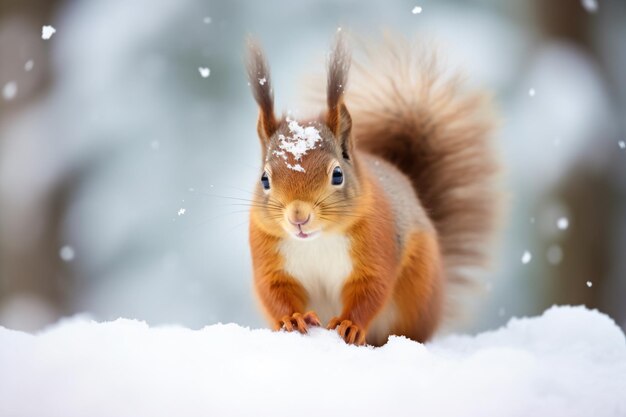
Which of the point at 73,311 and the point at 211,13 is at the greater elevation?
the point at 211,13

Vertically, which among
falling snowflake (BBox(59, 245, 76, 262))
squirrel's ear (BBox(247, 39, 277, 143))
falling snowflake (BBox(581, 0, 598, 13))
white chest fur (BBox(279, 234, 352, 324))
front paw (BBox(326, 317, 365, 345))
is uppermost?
falling snowflake (BBox(581, 0, 598, 13))

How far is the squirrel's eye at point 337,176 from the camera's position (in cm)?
136

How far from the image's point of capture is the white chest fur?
1.42 m

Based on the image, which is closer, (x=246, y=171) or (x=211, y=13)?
(x=246, y=171)

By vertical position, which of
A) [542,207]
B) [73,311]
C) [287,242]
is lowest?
[73,311]

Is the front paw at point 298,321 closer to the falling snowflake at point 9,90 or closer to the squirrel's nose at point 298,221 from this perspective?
the squirrel's nose at point 298,221

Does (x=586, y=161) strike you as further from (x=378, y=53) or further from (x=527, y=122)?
(x=378, y=53)

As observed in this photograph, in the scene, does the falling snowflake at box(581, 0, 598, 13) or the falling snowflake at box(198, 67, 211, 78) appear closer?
the falling snowflake at box(581, 0, 598, 13)

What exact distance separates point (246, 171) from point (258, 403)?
57.0 inches

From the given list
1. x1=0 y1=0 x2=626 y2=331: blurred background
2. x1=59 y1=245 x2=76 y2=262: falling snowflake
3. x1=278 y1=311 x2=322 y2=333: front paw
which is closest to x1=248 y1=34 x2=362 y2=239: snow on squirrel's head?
x1=278 y1=311 x2=322 y2=333: front paw

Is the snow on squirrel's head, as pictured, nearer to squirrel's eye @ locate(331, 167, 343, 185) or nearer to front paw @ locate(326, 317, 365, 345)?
squirrel's eye @ locate(331, 167, 343, 185)

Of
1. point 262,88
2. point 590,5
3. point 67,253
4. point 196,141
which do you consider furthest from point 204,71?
point 262,88

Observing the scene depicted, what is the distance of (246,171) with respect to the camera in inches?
95.6

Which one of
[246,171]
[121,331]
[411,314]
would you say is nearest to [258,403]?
[121,331]
